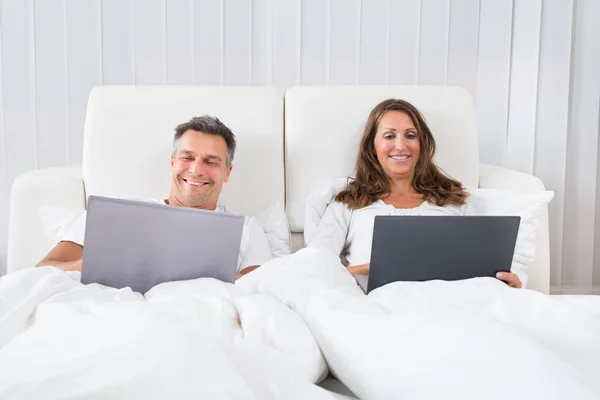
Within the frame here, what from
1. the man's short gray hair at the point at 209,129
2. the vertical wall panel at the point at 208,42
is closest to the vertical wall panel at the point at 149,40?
the vertical wall panel at the point at 208,42

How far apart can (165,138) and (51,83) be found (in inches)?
42.6

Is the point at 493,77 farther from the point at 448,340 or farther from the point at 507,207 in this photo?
the point at 448,340

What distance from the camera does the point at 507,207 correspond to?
1960 millimetres

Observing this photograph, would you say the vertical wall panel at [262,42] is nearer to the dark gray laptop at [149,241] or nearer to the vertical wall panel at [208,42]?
the vertical wall panel at [208,42]

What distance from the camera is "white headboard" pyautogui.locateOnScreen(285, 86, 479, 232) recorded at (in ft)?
6.98

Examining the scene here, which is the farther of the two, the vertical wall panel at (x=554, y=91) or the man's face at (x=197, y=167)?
the vertical wall panel at (x=554, y=91)

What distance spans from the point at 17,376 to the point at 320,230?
1.40m

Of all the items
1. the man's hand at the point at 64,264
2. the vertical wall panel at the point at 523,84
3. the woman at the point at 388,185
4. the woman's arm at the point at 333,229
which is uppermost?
the vertical wall panel at the point at 523,84

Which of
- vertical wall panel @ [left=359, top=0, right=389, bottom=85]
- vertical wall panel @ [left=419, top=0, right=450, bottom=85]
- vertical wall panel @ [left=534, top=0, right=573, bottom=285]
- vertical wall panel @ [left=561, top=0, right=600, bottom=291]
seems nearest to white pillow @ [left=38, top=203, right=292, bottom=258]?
vertical wall panel @ [left=359, top=0, right=389, bottom=85]

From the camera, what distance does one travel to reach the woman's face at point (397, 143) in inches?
81.5

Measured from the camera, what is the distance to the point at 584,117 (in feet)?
9.73

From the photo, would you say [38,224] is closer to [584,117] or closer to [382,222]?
[382,222]

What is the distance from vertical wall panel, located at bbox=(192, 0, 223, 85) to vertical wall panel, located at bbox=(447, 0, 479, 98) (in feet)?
3.57

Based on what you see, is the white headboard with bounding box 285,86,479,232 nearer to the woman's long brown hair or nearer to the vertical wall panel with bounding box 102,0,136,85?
the woman's long brown hair
